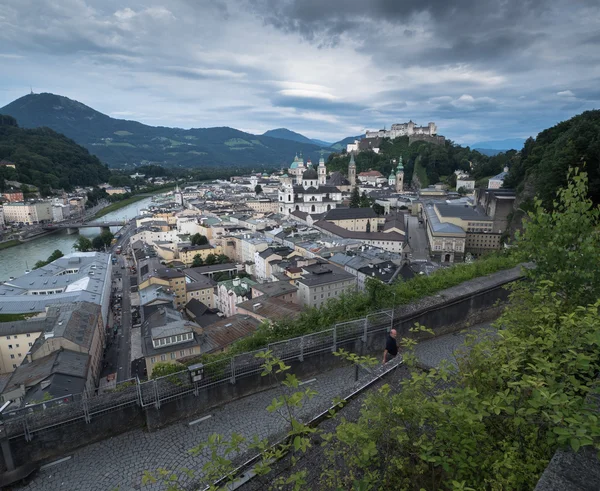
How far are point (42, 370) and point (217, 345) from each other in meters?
7.22

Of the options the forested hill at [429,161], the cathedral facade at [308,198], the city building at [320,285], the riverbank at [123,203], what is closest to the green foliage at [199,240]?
the cathedral facade at [308,198]

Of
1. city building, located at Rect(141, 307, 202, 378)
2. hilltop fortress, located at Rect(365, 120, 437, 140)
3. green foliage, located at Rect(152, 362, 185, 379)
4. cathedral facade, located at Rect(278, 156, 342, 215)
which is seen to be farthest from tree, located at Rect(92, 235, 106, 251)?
hilltop fortress, located at Rect(365, 120, 437, 140)

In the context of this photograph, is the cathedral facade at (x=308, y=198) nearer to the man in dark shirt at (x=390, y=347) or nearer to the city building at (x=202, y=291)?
the city building at (x=202, y=291)

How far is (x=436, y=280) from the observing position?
6.93 meters

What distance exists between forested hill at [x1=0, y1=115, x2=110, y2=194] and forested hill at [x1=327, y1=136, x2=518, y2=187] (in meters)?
65.8

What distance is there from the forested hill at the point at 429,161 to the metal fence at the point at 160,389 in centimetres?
6227

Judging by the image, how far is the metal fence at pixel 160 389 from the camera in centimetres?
381

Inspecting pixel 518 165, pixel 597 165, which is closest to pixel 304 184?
pixel 518 165

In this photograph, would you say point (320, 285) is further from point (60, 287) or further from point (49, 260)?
point (49, 260)

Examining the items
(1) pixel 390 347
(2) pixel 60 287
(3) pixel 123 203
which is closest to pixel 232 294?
(2) pixel 60 287

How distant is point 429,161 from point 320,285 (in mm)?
58999

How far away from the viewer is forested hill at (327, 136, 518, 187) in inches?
2442

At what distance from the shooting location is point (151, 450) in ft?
12.9

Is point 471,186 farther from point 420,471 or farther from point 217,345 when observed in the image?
point 420,471
